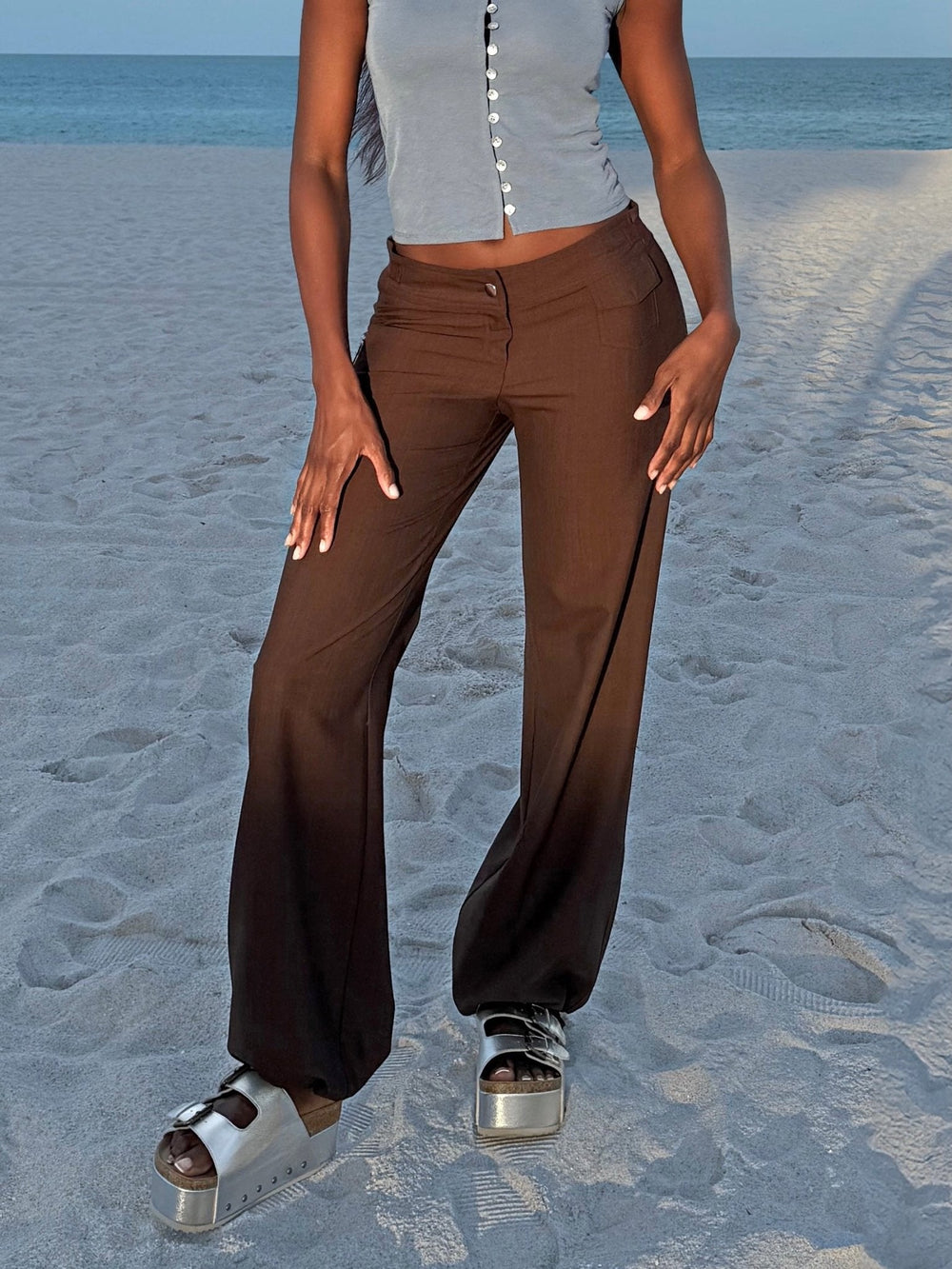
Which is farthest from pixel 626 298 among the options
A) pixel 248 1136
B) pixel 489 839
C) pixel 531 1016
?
pixel 489 839

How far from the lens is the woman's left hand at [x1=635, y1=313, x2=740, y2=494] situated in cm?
180

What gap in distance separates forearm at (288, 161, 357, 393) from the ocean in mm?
19727

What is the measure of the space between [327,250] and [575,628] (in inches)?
26.1

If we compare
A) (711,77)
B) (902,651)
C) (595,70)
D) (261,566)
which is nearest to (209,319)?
(261,566)

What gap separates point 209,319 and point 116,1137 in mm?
6563

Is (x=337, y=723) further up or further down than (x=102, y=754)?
further up

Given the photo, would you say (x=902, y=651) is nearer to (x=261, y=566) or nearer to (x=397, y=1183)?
(x=261, y=566)

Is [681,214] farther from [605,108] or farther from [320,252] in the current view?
[605,108]

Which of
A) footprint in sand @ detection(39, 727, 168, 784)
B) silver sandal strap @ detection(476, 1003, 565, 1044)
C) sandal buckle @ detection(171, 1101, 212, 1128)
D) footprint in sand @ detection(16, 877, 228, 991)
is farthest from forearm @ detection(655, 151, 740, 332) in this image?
footprint in sand @ detection(39, 727, 168, 784)

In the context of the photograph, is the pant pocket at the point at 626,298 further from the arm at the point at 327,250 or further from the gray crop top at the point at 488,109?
the arm at the point at 327,250

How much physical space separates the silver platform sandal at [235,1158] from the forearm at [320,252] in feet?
3.54

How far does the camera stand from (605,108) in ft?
126

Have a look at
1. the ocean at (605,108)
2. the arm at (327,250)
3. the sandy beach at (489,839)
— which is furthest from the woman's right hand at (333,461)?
the ocean at (605,108)

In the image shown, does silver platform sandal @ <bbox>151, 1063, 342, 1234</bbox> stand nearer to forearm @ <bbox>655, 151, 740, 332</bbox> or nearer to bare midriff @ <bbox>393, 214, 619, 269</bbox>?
bare midriff @ <bbox>393, 214, 619, 269</bbox>
